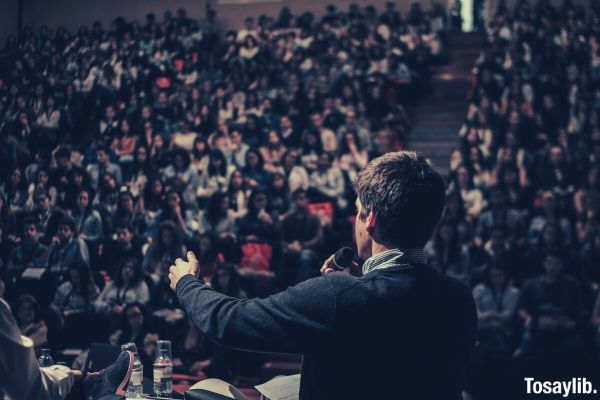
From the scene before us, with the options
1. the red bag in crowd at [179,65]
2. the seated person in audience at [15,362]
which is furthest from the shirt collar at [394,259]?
the red bag in crowd at [179,65]

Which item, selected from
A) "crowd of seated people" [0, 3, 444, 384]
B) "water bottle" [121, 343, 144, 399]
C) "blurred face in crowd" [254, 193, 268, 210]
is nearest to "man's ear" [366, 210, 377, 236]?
"water bottle" [121, 343, 144, 399]

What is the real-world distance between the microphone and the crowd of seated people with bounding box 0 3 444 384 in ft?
12.6

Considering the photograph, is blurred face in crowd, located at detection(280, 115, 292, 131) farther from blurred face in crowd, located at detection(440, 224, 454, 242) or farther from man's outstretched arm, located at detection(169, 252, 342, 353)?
man's outstretched arm, located at detection(169, 252, 342, 353)

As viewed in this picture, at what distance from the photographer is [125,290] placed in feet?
20.6

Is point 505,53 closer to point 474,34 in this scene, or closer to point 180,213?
point 474,34

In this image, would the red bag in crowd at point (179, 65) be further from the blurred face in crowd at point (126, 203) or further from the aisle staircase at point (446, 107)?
the blurred face in crowd at point (126, 203)

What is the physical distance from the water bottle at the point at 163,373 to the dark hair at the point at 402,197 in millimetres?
1175

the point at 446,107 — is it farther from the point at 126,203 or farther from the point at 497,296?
the point at 497,296

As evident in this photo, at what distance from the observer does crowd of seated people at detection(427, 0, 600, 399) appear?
17.2ft

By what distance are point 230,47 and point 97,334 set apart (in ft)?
21.9

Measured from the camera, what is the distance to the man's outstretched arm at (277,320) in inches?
52.5

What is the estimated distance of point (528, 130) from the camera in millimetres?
7688

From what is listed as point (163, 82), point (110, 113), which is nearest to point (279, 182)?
point (110, 113)

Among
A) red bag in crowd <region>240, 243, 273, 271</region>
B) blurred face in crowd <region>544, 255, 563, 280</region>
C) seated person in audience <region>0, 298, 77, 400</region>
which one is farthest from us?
red bag in crowd <region>240, 243, 273, 271</region>
